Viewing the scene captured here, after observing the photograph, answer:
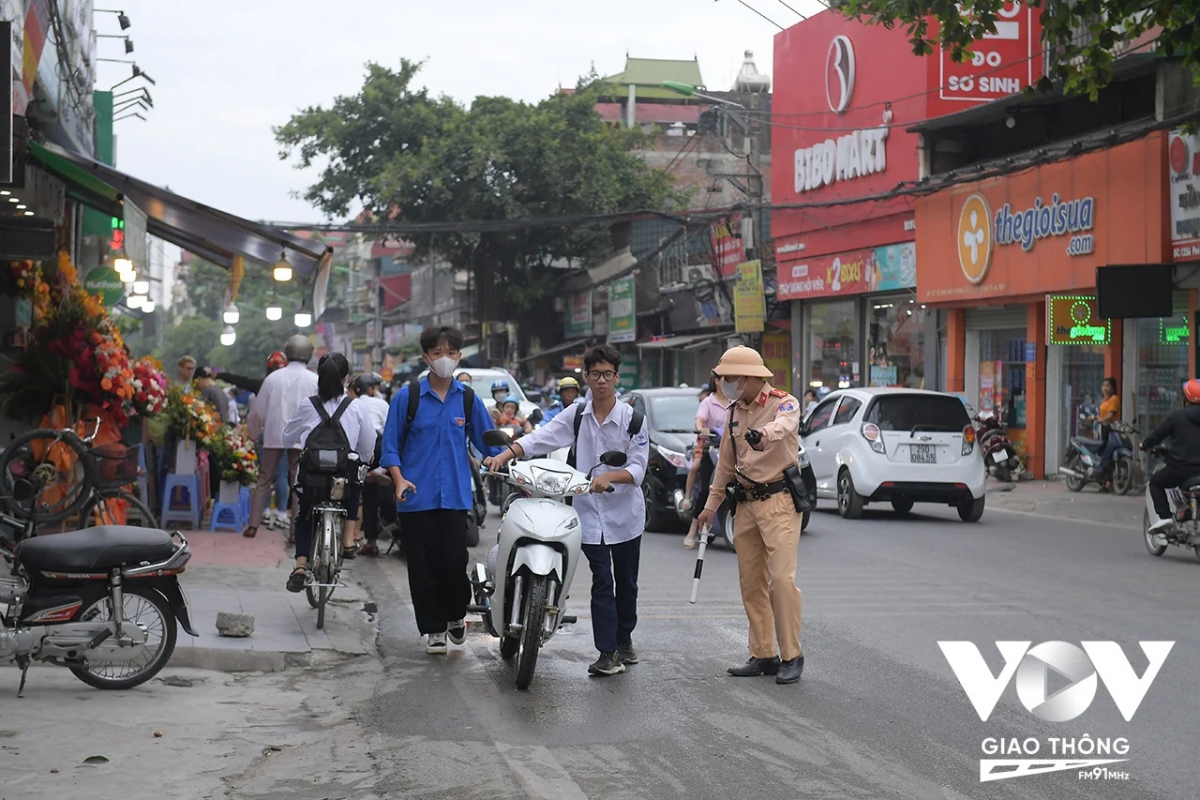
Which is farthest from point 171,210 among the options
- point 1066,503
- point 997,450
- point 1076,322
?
point 997,450

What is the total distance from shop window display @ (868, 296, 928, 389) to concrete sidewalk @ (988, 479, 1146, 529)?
607cm

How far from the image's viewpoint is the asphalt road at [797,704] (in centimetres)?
602

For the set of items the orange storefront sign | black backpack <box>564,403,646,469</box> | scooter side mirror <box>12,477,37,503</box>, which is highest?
the orange storefront sign

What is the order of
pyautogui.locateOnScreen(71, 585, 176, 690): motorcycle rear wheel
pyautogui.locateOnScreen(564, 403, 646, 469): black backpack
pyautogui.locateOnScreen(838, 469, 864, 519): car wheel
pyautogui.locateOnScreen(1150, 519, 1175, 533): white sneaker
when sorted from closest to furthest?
pyautogui.locateOnScreen(71, 585, 176, 690): motorcycle rear wheel → pyautogui.locateOnScreen(564, 403, 646, 469): black backpack → pyautogui.locateOnScreen(1150, 519, 1175, 533): white sneaker → pyautogui.locateOnScreen(838, 469, 864, 519): car wheel

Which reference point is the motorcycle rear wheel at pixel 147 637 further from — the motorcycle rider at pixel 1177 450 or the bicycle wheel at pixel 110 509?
the motorcycle rider at pixel 1177 450

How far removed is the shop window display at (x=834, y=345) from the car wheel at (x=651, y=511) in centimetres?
1767

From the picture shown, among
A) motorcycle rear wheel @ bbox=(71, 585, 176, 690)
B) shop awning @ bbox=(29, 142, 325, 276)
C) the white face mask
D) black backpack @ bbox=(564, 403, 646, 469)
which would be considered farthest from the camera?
shop awning @ bbox=(29, 142, 325, 276)

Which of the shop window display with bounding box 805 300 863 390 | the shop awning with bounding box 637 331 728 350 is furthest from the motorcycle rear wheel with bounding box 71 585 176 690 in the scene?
the shop awning with bounding box 637 331 728 350

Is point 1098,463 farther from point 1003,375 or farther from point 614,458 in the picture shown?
point 614,458

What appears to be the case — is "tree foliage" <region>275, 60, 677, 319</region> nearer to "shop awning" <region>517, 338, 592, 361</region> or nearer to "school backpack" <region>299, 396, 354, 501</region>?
"shop awning" <region>517, 338, 592, 361</region>

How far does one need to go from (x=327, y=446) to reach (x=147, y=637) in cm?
263

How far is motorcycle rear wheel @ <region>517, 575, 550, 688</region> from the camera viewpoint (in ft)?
25.4

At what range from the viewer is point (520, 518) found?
26.2 feet

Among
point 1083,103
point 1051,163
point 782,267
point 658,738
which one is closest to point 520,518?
point 658,738
